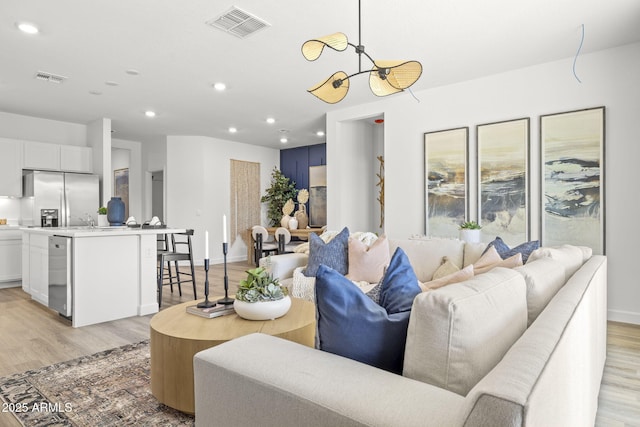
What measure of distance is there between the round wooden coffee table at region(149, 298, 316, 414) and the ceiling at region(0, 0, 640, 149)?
235cm

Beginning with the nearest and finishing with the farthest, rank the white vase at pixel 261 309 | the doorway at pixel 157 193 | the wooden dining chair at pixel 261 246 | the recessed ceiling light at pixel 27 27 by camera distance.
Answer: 1. the white vase at pixel 261 309
2. the recessed ceiling light at pixel 27 27
3. the wooden dining chair at pixel 261 246
4. the doorway at pixel 157 193

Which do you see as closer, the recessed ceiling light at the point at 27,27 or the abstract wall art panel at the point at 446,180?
the recessed ceiling light at the point at 27,27

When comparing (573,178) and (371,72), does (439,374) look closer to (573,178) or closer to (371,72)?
(371,72)

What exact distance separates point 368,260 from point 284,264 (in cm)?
88

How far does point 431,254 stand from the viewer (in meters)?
3.41

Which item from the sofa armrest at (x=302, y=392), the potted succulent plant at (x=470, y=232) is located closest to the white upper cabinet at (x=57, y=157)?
the potted succulent plant at (x=470, y=232)

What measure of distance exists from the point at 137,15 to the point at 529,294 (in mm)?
3433

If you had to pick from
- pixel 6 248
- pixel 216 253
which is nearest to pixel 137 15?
pixel 6 248

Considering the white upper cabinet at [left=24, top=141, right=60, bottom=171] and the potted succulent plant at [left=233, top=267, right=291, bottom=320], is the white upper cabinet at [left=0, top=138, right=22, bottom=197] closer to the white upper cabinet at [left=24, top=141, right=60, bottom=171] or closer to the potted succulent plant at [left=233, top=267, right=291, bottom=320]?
the white upper cabinet at [left=24, top=141, right=60, bottom=171]

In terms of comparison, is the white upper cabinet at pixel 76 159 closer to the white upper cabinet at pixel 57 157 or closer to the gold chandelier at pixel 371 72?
the white upper cabinet at pixel 57 157

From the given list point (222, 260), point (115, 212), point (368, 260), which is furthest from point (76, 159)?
point (368, 260)

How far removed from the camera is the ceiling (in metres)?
3.07

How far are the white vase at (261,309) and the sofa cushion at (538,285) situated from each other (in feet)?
4.16

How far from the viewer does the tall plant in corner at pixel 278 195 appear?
9125 mm
